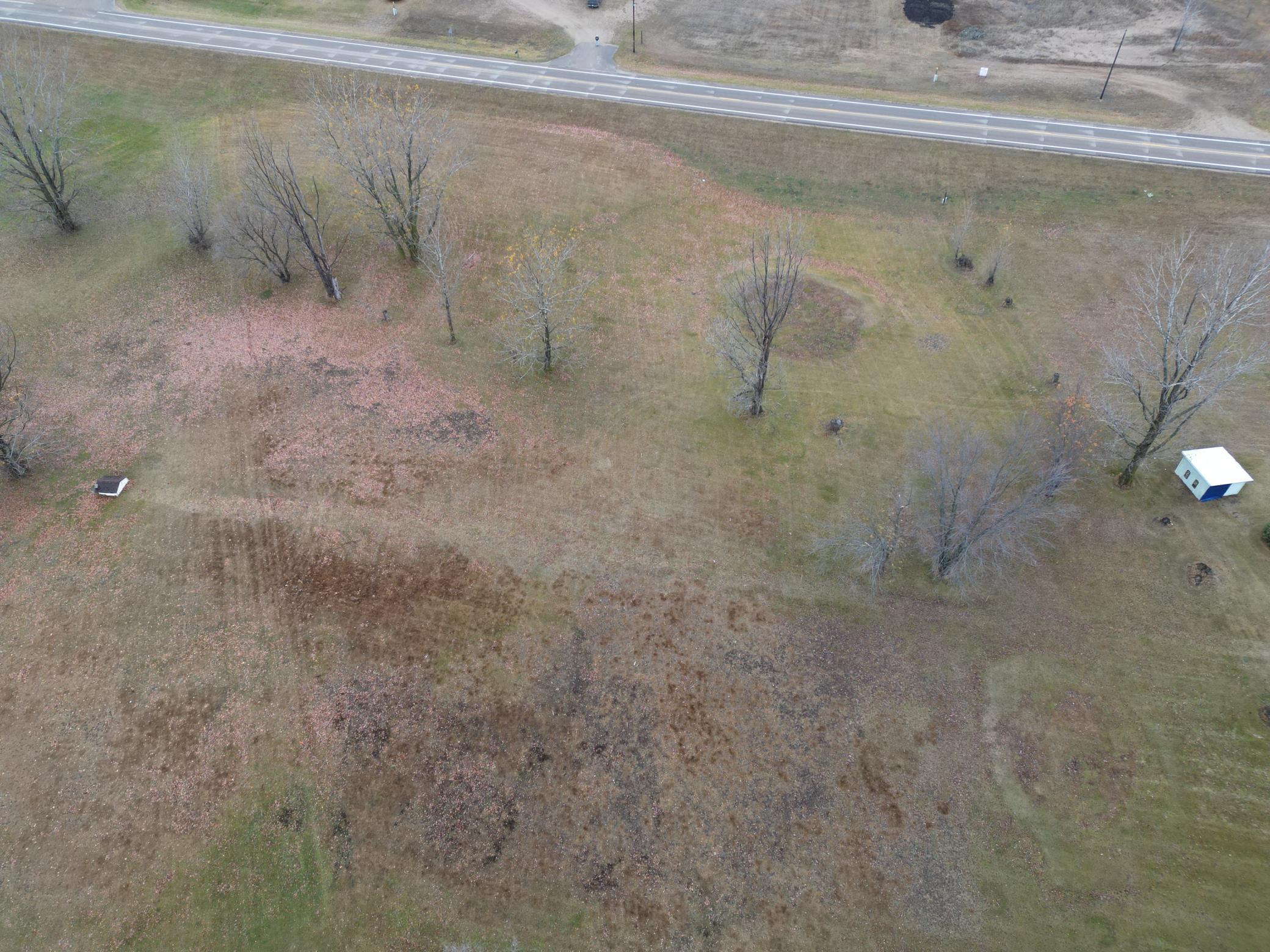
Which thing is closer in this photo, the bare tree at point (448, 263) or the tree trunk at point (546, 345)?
the tree trunk at point (546, 345)

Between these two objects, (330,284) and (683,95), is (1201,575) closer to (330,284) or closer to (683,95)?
(330,284)

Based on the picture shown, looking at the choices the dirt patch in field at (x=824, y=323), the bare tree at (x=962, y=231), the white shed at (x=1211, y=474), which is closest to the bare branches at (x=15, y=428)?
the dirt patch in field at (x=824, y=323)

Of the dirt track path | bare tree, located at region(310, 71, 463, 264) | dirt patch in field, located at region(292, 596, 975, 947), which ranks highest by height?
the dirt track path

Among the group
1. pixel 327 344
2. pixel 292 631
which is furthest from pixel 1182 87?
pixel 292 631

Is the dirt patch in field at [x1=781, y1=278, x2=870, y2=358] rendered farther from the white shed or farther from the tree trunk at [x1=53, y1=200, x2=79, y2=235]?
the tree trunk at [x1=53, y1=200, x2=79, y2=235]

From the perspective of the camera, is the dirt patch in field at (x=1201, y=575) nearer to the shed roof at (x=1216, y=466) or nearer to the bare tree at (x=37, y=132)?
the shed roof at (x=1216, y=466)

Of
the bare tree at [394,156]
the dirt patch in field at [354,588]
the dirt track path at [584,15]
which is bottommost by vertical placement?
the dirt patch in field at [354,588]


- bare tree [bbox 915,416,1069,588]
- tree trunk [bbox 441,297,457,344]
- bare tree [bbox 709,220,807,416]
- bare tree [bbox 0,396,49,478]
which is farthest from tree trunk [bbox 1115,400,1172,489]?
bare tree [bbox 0,396,49,478]
